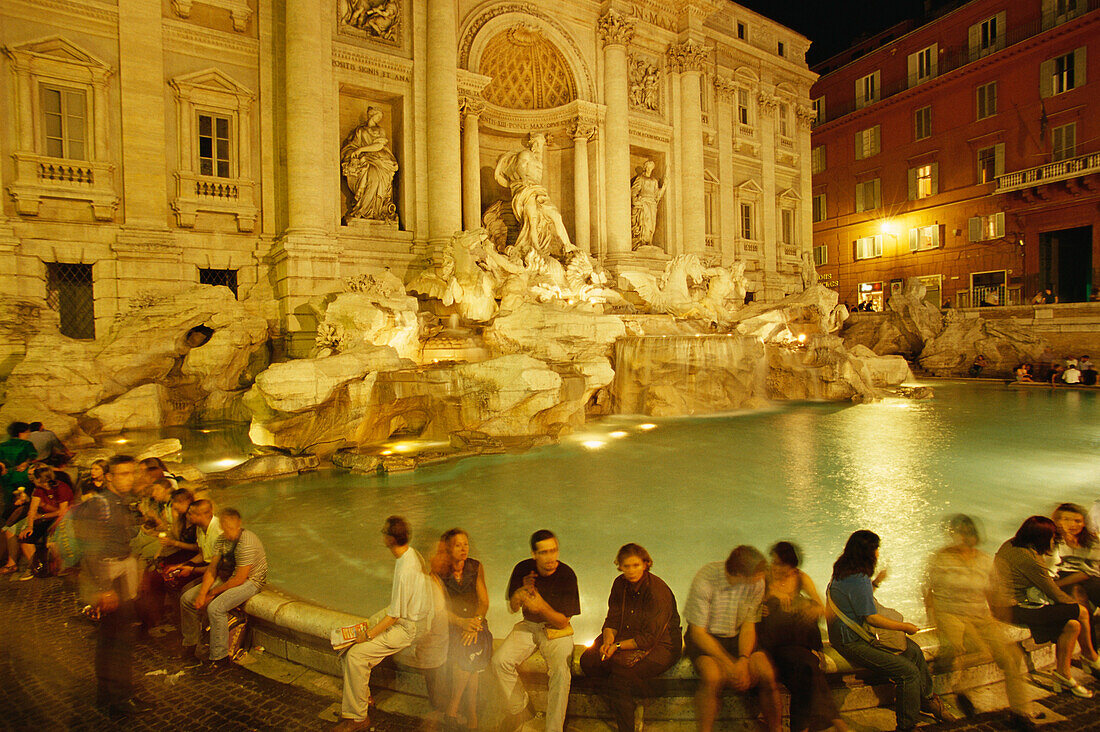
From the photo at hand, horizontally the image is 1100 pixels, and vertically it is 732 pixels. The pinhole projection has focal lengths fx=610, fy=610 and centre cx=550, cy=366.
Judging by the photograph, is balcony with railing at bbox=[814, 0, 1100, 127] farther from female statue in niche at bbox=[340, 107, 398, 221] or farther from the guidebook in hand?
the guidebook in hand

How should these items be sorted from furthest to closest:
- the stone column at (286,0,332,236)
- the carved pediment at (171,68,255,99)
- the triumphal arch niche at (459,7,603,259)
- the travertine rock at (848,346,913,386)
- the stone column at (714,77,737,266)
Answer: the stone column at (714,77,737,266) → the triumphal arch niche at (459,7,603,259) → the travertine rock at (848,346,913,386) → the stone column at (286,0,332,236) → the carved pediment at (171,68,255,99)

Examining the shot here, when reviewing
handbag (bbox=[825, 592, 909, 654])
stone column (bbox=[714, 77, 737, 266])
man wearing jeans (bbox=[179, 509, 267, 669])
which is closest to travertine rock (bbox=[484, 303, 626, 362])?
man wearing jeans (bbox=[179, 509, 267, 669])

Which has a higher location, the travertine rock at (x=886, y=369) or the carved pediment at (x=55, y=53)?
the carved pediment at (x=55, y=53)

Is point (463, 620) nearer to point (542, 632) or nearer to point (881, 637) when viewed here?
point (542, 632)

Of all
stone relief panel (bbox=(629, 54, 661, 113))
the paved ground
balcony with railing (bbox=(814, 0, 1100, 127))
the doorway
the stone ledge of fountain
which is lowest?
the paved ground

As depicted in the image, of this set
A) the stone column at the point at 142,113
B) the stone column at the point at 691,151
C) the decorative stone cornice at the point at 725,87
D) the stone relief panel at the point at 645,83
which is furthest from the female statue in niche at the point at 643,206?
the stone column at the point at 142,113

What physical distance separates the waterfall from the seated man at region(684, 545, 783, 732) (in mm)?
→ 8399

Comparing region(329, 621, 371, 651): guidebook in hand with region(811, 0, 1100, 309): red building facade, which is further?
region(811, 0, 1100, 309): red building facade

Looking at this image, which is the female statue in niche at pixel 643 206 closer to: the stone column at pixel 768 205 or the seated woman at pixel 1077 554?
the stone column at pixel 768 205

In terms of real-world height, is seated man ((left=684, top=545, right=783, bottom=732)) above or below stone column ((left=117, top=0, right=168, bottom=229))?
below

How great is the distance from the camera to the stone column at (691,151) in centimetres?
1889

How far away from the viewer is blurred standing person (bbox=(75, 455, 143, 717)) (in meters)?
2.74

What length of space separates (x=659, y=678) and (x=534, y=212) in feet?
42.2

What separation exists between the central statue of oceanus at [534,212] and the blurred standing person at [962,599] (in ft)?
39.3
